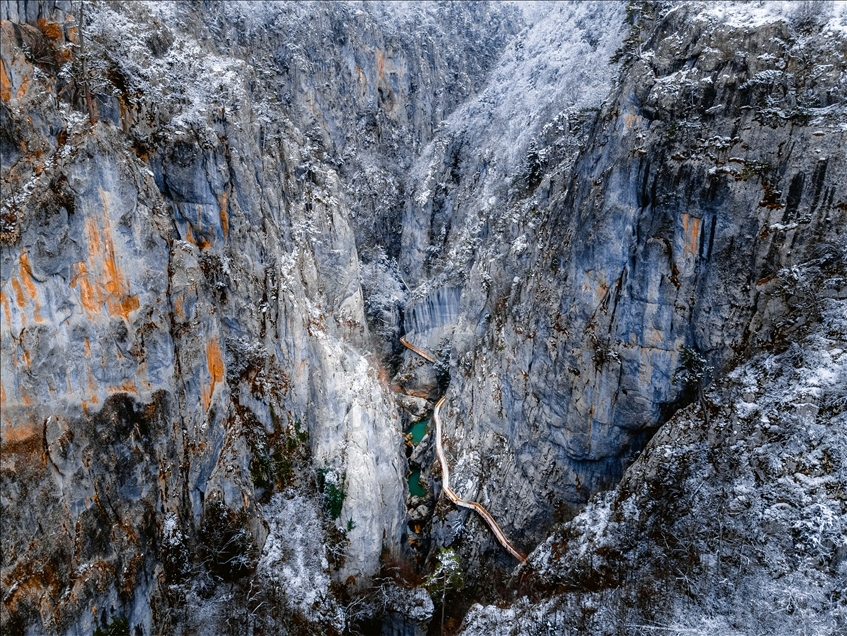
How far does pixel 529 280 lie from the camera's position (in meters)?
26.8

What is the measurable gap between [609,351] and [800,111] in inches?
417

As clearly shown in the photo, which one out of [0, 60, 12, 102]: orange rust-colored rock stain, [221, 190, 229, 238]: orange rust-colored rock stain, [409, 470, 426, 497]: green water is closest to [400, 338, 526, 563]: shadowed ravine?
[409, 470, 426, 497]: green water

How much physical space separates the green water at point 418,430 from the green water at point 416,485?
295 cm

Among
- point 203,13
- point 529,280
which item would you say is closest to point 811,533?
point 529,280

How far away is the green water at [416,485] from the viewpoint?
1213 inches

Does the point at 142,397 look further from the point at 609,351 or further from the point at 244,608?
the point at 609,351

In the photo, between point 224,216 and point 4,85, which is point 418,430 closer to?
point 224,216

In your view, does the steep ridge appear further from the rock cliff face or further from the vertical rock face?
the vertical rock face

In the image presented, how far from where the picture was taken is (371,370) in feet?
102

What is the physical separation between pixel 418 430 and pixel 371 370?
711cm

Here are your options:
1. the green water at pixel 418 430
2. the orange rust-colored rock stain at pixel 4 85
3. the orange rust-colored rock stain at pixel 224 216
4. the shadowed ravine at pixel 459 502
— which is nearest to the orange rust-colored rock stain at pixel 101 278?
the orange rust-colored rock stain at pixel 4 85

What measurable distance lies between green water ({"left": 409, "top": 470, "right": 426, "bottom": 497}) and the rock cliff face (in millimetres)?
1077

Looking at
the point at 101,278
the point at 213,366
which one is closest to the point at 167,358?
the point at 213,366

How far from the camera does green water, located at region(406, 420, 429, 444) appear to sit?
34844 millimetres
